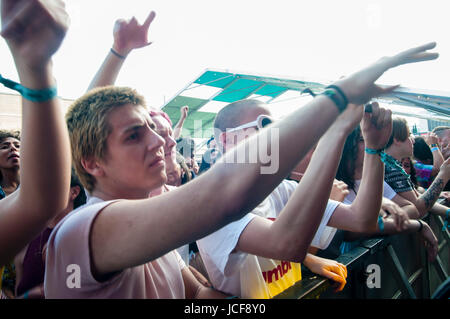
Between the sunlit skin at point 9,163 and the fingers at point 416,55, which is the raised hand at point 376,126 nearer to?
the fingers at point 416,55

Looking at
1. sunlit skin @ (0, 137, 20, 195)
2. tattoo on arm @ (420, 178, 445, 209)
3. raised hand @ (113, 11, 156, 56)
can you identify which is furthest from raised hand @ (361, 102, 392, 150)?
sunlit skin @ (0, 137, 20, 195)

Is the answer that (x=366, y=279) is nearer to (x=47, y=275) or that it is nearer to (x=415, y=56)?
(x=415, y=56)

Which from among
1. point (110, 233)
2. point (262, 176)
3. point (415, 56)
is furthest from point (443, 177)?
point (110, 233)

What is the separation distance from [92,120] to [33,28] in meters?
0.44

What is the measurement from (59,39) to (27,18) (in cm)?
7

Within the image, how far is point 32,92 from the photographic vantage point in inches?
25.2

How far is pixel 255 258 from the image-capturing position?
4.37 ft

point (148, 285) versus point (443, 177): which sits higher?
point (148, 285)

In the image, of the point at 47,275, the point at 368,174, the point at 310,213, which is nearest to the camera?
the point at 47,275

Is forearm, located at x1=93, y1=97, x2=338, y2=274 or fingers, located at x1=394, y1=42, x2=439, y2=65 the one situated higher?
fingers, located at x1=394, y1=42, x2=439, y2=65

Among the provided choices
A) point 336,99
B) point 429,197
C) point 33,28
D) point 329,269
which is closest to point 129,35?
point 33,28

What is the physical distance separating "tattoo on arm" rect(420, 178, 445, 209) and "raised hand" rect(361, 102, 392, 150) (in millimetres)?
1769

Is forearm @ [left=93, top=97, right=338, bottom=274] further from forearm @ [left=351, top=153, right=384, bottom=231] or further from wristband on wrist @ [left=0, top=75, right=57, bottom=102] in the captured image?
forearm @ [left=351, top=153, right=384, bottom=231]

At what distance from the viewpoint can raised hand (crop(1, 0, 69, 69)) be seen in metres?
0.58
